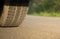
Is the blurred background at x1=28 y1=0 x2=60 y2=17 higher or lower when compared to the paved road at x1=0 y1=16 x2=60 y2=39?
lower

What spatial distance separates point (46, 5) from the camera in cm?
316

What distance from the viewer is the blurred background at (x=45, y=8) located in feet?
9.99

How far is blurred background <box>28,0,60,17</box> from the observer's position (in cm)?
304

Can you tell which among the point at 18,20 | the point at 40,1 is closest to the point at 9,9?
the point at 18,20

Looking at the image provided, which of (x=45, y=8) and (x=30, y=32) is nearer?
(x=30, y=32)

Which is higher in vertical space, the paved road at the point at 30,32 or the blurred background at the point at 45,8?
the paved road at the point at 30,32

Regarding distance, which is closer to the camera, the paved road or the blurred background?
the paved road

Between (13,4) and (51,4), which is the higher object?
(13,4)

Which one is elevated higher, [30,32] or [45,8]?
[30,32]

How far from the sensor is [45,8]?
3176 mm

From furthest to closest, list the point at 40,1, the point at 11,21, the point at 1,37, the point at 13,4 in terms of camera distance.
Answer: the point at 40,1, the point at 11,21, the point at 13,4, the point at 1,37

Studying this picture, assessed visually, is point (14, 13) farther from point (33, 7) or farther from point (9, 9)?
point (33, 7)

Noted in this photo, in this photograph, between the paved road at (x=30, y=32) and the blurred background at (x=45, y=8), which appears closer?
the paved road at (x=30, y=32)

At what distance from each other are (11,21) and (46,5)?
189 centimetres
